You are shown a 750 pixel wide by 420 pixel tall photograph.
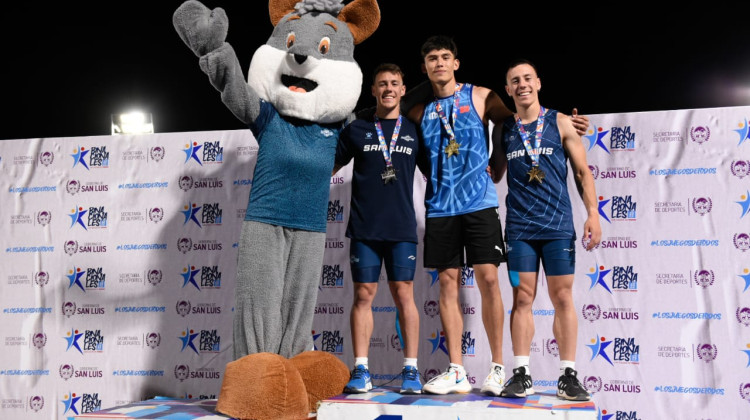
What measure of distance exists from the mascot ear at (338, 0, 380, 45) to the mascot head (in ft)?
0.26

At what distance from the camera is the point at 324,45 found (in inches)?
127

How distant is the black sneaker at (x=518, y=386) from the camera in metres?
2.87

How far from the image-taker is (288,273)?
3143 mm

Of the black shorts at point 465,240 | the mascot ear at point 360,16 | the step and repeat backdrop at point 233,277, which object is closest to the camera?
the black shorts at point 465,240

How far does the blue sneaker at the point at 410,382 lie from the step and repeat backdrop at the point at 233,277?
74 cm

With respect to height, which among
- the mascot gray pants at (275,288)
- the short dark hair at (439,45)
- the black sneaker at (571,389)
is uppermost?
the short dark hair at (439,45)

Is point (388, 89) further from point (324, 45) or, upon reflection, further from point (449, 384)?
point (449, 384)

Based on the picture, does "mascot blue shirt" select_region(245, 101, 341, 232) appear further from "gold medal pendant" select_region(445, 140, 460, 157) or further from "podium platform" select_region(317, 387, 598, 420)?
"podium platform" select_region(317, 387, 598, 420)

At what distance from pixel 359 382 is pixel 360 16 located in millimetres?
1762

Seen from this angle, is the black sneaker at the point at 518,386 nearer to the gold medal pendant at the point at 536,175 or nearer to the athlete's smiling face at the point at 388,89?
the gold medal pendant at the point at 536,175

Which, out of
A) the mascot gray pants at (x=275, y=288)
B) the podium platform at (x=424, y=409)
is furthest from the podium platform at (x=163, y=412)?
the mascot gray pants at (x=275, y=288)

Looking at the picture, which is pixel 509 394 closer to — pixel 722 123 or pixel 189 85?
pixel 722 123

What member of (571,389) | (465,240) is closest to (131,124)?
(465,240)

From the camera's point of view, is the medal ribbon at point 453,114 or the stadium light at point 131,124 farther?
the stadium light at point 131,124
